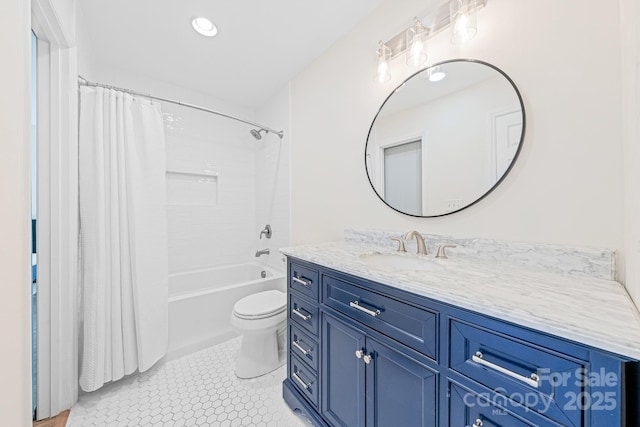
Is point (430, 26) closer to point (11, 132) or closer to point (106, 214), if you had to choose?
point (11, 132)

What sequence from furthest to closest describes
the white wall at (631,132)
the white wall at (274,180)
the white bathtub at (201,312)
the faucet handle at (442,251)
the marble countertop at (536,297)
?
1. the white wall at (274,180)
2. the white bathtub at (201,312)
3. the faucet handle at (442,251)
4. the white wall at (631,132)
5. the marble countertop at (536,297)

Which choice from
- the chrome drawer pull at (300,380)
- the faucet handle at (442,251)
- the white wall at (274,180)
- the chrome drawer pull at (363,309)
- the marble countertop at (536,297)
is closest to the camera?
the marble countertop at (536,297)

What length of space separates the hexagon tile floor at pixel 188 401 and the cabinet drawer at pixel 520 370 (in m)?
1.08

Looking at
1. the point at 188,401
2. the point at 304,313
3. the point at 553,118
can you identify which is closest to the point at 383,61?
the point at 553,118

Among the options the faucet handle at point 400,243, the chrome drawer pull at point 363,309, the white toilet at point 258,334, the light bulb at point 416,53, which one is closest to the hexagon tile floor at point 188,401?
the white toilet at point 258,334

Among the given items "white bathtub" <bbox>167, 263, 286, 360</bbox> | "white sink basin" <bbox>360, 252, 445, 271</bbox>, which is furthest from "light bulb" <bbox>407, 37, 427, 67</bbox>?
"white bathtub" <bbox>167, 263, 286, 360</bbox>

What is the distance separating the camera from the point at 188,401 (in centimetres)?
140

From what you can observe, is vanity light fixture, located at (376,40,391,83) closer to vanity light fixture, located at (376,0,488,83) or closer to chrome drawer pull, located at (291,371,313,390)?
vanity light fixture, located at (376,0,488,83)

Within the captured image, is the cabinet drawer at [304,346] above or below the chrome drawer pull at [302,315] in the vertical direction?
below

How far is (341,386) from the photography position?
41.2 inches

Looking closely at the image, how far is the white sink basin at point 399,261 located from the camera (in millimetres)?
1115

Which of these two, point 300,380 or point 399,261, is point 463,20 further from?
point 300,380

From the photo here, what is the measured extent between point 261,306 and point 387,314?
115 cm

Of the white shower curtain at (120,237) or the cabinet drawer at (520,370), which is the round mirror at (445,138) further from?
the white shower curtain at (120,237)
